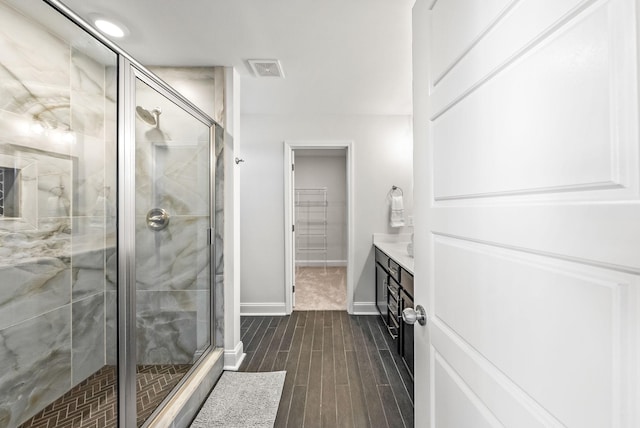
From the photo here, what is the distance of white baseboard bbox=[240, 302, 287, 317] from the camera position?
11.5ft

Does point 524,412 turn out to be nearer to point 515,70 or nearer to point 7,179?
point 515,70

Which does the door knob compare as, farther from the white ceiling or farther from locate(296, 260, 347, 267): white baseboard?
locate(296, 260, 347, 267): white baseboard

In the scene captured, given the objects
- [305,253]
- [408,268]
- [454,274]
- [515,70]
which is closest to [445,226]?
[454,274]

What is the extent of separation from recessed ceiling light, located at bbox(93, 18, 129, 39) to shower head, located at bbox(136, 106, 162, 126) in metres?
0.61

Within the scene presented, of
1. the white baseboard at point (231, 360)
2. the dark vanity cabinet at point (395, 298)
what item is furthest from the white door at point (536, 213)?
the white baseboard at point (231, 360)

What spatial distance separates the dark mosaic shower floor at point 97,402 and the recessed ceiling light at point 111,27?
1975 millimetres

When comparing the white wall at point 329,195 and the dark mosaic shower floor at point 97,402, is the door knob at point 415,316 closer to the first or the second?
the dark mosaic shower floor at point 97,402

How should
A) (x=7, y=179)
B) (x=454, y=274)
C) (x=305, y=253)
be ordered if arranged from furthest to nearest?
(x=305, y=253)
(x=7, y=179)
(x=454, y=274)

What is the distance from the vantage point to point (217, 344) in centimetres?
235

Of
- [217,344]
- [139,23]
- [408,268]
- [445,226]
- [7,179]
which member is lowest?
[217,344]

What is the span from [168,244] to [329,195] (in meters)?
4.61

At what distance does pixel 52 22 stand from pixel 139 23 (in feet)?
1.90

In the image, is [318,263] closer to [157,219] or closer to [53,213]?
[157,219]

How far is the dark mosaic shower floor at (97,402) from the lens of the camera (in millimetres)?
1435
